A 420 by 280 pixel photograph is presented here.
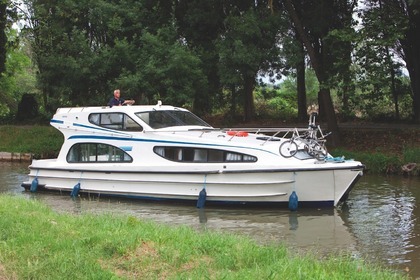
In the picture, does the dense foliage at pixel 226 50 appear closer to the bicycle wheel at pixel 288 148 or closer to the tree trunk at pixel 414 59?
the tree trunk at pixel 414 59

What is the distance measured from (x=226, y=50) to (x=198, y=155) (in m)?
10.2

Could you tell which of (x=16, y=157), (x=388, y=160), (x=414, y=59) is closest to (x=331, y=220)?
(x=388, y=160)

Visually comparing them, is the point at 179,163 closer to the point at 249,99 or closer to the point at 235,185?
the point at 235,185

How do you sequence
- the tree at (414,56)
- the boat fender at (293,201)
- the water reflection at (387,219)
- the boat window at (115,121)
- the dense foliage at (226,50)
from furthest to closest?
the tree at (414,56) < the dense foliage at (226,50) < the boat window at (115,121) < the boat fender at (293,201) < the water reflection at (387,219)

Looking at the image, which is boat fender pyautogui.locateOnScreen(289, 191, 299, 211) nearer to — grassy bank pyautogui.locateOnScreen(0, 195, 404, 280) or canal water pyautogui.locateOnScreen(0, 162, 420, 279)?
canal water pyautogui.locateOnScreen(0, 162, 420, 279)

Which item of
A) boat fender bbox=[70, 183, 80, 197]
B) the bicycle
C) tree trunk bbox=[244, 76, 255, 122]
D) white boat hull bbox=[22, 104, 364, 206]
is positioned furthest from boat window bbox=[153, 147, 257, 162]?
tree trunk bbox=[244, 76, 255, 122]

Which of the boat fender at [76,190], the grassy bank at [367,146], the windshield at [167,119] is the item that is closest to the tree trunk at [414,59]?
the grassy bank at [367,146]

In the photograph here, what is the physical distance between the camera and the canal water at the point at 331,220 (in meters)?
10.2

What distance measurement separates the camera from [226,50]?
949 inches

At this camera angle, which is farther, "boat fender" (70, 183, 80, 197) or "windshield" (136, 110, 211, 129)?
"boat fender" (70, 183, 80, 197)

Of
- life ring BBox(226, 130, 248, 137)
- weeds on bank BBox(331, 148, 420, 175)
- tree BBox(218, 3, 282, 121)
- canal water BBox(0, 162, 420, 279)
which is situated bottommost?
canal water BBox(0, 162, 420, 279)

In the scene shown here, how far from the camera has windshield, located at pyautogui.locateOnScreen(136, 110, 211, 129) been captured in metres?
16.1

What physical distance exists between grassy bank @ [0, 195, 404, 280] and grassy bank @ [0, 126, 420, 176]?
44.7ft

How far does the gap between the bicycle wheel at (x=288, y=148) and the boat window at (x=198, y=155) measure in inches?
29.7
